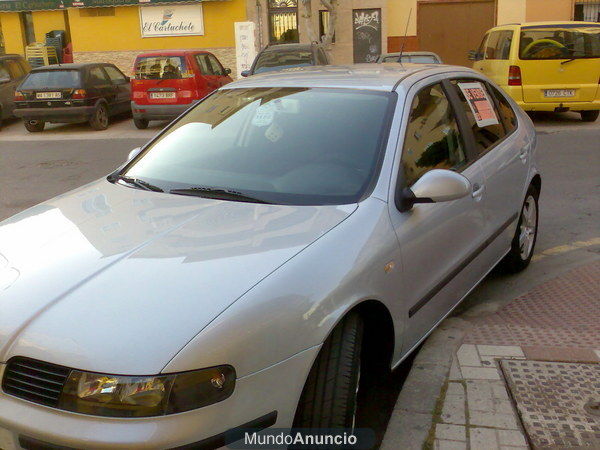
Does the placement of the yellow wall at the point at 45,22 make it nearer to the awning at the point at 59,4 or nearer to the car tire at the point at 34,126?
the awning at the point at 59,4

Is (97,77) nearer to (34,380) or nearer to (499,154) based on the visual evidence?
(499,154)

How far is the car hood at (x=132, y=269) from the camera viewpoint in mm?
2186

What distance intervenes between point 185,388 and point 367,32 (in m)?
20.7

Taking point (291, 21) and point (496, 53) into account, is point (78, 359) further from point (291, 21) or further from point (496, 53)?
point (291, 21)

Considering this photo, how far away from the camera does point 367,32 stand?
21.6 meters

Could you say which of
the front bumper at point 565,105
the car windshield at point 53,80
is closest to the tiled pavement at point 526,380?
the front bumper at point 565,105

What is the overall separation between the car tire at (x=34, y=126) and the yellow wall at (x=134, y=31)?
835cm

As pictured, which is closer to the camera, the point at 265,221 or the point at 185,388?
the point at 185,388

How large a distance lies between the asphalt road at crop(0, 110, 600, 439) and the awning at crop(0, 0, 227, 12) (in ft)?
23.7

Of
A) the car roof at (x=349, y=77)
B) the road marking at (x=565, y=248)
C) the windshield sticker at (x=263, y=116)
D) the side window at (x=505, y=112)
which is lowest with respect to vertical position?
the road marking at (x=565, y=248)

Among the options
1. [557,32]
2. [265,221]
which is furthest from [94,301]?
[557,32]

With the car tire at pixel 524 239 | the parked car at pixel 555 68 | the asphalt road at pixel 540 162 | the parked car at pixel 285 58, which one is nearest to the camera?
the asphalt road at pixel 540 162

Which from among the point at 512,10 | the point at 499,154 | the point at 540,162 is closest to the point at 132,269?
the point at 499,154

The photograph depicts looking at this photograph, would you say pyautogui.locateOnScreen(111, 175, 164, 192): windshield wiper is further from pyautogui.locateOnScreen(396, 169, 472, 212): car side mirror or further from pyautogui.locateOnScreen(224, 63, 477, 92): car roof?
pyautogui.locateOnScreen(396, 169, 472, 212): car side mirror
